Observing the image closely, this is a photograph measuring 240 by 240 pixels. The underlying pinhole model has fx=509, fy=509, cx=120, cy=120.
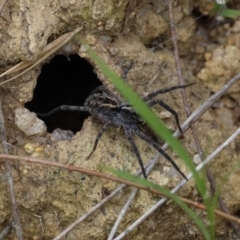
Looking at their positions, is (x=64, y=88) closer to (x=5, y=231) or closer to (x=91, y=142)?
(x=91, y=142)

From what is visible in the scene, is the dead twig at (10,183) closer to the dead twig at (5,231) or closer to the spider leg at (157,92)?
the dead twig at (5,231)

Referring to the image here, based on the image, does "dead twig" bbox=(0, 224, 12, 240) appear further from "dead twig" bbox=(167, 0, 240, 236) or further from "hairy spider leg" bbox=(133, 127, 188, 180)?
"dead twig" bbox=(167, 0, 240, 236)

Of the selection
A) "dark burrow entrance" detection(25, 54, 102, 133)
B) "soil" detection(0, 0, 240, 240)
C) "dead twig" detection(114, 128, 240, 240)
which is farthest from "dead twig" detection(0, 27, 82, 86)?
"dead twig" detection(114, 128, 240, 240)

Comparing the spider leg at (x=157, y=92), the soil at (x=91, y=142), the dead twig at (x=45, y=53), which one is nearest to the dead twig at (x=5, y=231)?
the soil at (x=91, y=142)

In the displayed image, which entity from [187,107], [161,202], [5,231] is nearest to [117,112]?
[187,107]

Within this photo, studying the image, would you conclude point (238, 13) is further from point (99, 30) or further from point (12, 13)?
point (12, 13)
